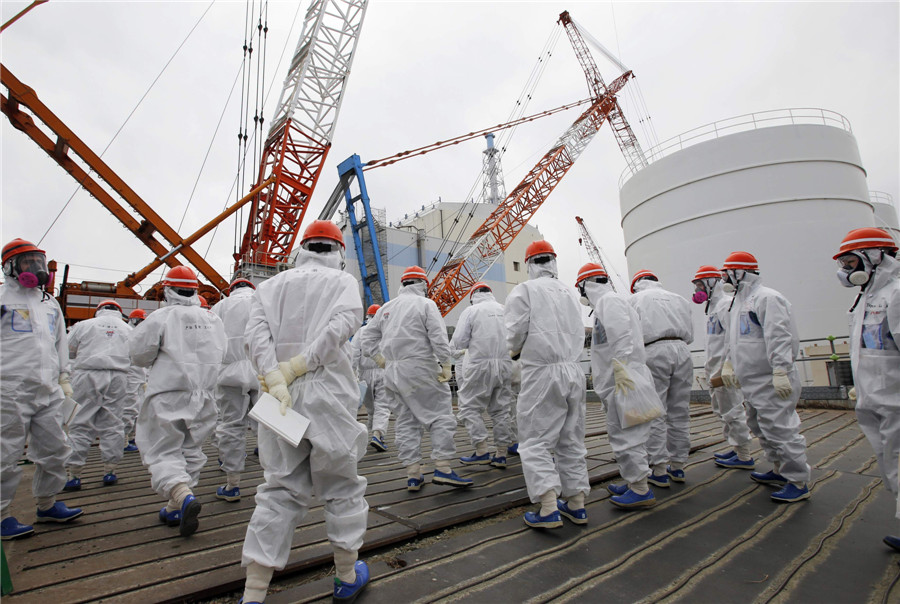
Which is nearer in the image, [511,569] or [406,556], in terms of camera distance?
[511,569]

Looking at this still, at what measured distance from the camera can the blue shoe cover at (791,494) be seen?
10.2 ft

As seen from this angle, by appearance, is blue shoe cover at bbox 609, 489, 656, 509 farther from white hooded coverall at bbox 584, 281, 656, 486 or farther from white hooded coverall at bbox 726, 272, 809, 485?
white hooded coverall at bbox 726, 272, 809, 485

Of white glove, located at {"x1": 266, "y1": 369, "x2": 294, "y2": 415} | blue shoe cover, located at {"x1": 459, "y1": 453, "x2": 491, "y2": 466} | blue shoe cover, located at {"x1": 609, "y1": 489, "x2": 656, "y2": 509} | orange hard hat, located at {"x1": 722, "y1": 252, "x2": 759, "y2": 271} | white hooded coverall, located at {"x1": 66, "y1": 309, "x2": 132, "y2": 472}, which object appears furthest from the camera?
blue shoe cover, located at {"x1": 459, "y1": 453, "x2": 491, "y2": 466}

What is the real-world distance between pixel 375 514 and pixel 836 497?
340 cm

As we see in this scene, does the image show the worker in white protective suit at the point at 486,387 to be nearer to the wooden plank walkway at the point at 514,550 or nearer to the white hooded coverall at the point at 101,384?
the wooden plank walkway at the point at 514,550

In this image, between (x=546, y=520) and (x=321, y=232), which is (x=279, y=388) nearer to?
(x=321, y=232)

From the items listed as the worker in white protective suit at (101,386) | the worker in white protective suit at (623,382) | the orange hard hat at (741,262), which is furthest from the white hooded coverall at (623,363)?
the worker in white protective suit at (101,386)

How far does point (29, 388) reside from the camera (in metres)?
2.73

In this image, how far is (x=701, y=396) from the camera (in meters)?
9.91

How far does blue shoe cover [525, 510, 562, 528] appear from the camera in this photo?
2.66 metres

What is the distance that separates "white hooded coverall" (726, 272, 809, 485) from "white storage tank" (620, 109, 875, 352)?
1066 cm

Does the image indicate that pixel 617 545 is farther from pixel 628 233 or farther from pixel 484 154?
pixel 484 154

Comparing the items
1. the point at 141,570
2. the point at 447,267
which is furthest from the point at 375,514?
the point at 447,267

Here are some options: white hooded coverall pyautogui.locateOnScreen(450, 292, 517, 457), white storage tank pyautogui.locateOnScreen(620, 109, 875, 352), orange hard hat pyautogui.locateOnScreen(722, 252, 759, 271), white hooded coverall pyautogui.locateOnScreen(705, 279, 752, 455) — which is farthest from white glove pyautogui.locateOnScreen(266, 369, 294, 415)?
white storage tank pyautogui.locateOnScreen(620, 109, 875, 352)
